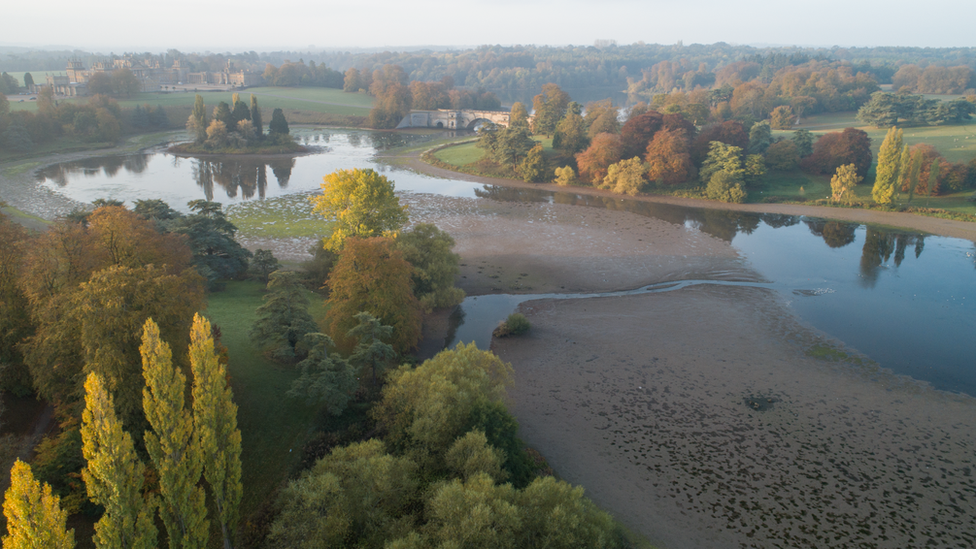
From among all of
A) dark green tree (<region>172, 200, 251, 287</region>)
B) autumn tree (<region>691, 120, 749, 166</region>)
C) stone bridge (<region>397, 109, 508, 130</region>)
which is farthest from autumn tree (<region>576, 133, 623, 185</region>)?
stone bridge (<region>397, 109, 508, 130</region>)

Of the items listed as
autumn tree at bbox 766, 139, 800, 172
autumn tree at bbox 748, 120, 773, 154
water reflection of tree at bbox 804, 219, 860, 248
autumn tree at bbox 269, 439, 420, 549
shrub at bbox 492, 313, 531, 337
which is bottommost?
shrub at bbox 492, 313, 531, 337

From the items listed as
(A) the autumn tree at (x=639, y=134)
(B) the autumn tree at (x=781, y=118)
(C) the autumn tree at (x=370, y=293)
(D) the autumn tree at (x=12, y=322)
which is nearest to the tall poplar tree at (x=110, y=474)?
(D) the autumn tree at (x=12, y=322)

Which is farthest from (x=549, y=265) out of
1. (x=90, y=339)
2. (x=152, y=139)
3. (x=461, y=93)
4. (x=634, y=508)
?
(x=461, y=93)

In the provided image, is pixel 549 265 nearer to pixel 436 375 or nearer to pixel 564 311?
pixel 564 311

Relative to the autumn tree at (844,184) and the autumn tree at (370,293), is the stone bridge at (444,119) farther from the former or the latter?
the autumn tree at (370,293)

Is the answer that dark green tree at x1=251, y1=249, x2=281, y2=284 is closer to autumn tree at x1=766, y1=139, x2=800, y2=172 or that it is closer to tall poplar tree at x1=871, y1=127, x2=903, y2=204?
tall poplar tree at x1=871, y1=127, x2=903, y2=204

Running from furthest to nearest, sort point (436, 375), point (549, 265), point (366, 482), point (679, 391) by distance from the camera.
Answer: point (549, 265) → point (679, 391) → point (436, 375) → point (366, 482)

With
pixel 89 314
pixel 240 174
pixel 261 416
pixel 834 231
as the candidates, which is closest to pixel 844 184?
pixel 834 231
